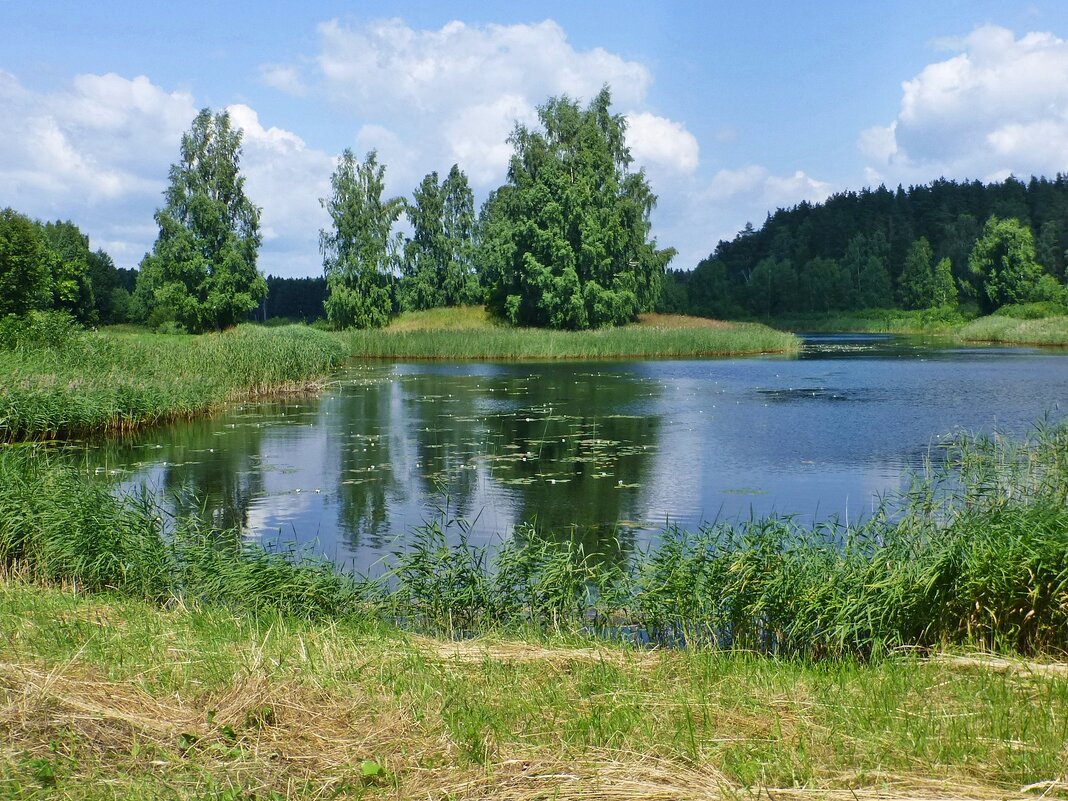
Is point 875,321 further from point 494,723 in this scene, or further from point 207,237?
point 494,723

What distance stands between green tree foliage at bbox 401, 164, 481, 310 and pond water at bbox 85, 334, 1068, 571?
35.9 m

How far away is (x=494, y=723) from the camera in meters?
4.25

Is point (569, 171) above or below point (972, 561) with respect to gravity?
above

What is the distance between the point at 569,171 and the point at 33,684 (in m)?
55.8

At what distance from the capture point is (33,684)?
14.6 ft

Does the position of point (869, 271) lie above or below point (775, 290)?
above

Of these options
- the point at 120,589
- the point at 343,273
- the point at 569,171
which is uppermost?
the point at 569,171

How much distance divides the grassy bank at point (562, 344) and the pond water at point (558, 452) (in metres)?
14.7

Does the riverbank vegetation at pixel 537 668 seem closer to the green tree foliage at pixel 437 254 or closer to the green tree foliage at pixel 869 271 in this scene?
the green tree foliage at pixel 437 254

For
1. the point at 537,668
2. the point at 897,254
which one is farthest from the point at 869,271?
the point at 537,668

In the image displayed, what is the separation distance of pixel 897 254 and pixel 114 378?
368 feet

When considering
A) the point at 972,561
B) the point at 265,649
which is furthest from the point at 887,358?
the point at 265,649

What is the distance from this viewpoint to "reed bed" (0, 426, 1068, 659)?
6395 millimetres

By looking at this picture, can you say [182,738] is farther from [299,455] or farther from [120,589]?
[299,455]
